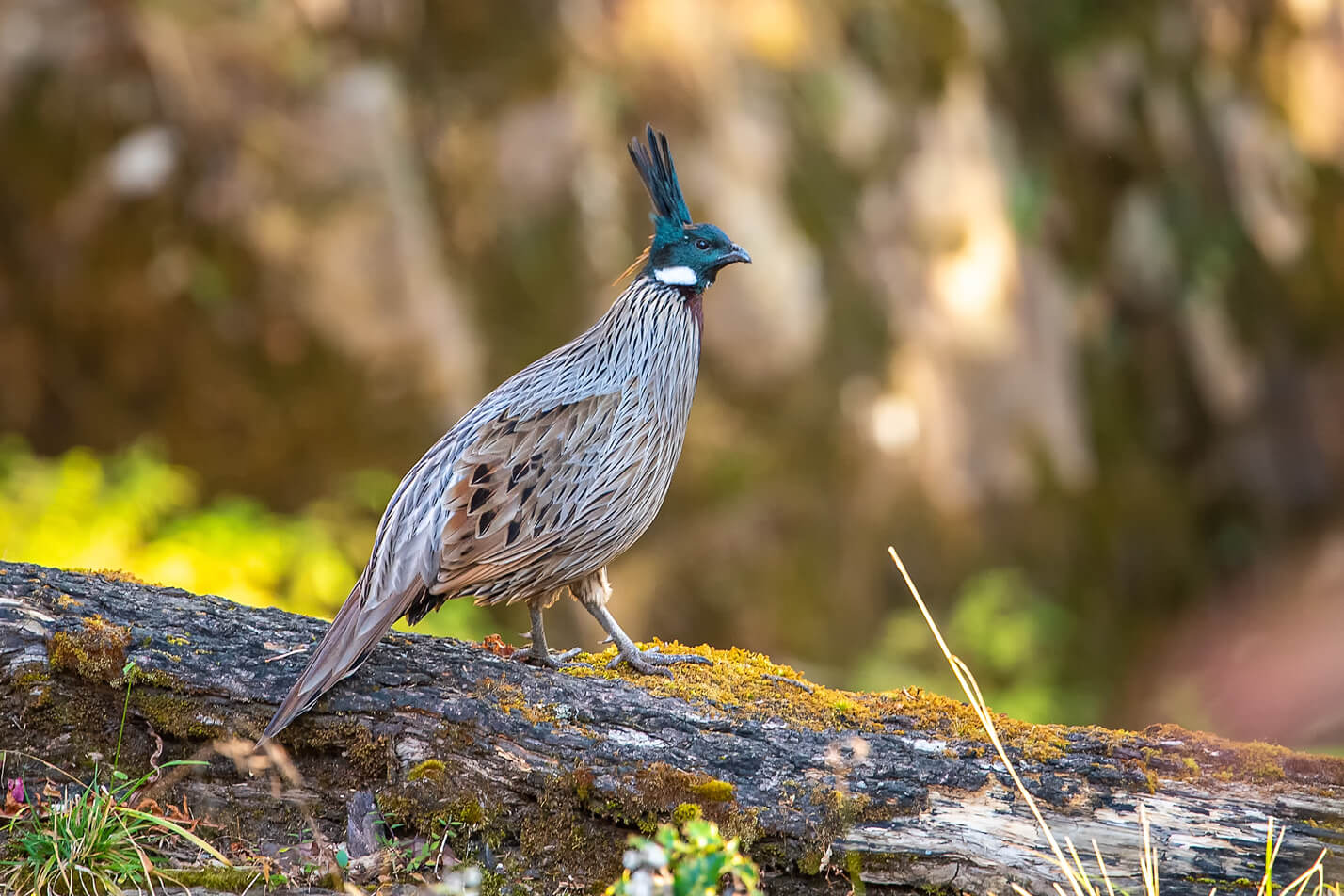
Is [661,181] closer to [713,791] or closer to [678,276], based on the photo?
[678,276]

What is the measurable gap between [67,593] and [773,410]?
6.29 meters

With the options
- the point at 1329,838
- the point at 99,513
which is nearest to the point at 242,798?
the point at 1329,838

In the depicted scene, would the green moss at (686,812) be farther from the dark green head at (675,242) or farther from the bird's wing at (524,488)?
the dark green head at (675,242)

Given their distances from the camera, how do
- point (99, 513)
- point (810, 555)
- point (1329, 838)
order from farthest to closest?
point (810, 555) → point (99, 513) → point (1329, 838)

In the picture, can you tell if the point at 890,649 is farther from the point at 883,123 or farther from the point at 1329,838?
the point at 1329,838

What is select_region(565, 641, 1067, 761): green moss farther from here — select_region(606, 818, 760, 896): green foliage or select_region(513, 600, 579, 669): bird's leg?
select_region(606, 818, 760, 896): green foliage

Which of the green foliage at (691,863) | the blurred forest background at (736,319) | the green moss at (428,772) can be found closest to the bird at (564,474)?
the green moss at (428,772)

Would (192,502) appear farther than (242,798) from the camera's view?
Yes

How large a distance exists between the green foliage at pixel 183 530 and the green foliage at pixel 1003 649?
11.4 ft

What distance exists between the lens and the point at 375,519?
8734 mm

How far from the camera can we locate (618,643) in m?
4.51

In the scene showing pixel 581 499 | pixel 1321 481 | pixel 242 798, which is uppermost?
pixel 1321 481

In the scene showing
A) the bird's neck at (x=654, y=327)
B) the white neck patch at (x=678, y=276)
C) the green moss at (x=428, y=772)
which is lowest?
the green moss at (x=428, y=772)

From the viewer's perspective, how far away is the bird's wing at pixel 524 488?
13.9 feet
